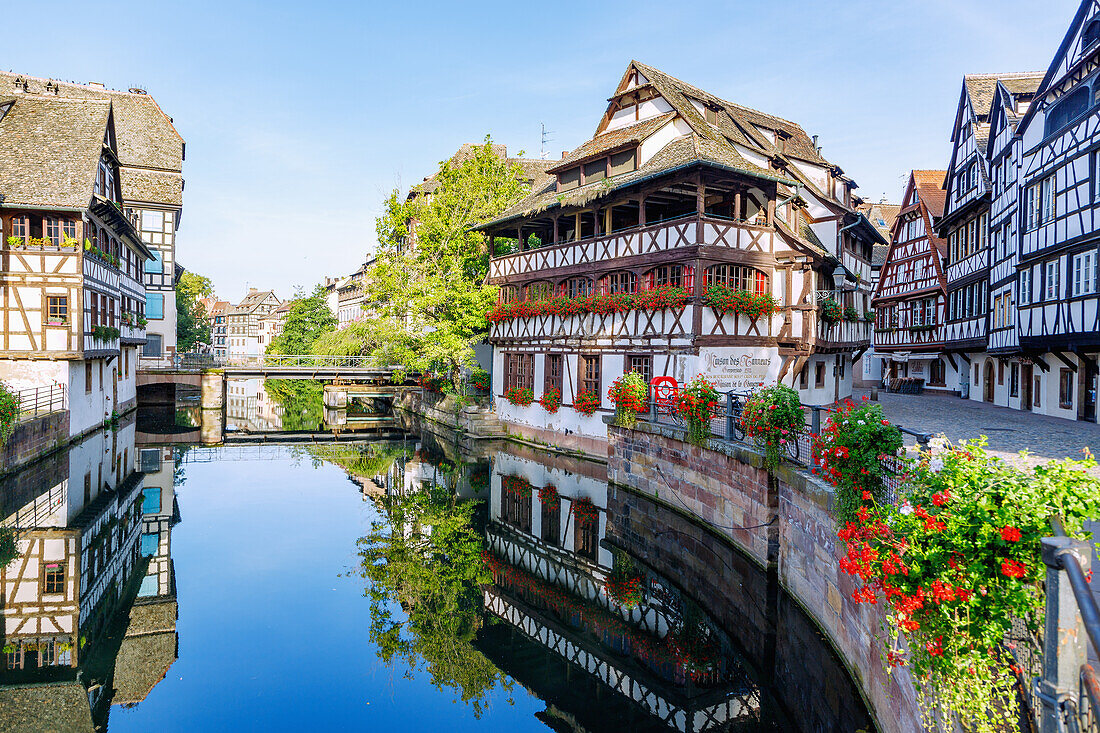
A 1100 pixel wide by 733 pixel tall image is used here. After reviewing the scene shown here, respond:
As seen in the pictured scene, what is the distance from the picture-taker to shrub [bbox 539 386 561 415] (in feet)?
79.3

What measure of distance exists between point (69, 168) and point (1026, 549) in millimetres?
28413

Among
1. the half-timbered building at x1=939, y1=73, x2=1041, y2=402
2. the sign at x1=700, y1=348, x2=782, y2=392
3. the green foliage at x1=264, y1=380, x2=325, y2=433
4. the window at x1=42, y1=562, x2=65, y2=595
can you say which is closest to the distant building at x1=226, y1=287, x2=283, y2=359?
the green foliage at x1=264, y1=380, x2=325, y2=433

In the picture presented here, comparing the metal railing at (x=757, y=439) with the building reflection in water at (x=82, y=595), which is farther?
the building reflection in water at (x=82, y=595)

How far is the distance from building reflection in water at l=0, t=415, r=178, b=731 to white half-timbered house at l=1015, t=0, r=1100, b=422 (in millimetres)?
22872

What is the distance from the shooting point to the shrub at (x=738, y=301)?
64.3 ft

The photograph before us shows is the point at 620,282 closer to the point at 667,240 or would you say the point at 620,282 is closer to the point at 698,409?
the point at 667,240

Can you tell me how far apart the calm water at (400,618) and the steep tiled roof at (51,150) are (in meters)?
9.23

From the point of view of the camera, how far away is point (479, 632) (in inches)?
426

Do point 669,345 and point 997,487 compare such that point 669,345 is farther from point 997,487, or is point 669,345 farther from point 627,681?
point 997,487

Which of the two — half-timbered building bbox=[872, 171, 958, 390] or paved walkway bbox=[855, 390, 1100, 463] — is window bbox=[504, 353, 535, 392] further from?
half-timbered building bbox=[872, 171, 958, 390]

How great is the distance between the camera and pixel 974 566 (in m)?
4.82

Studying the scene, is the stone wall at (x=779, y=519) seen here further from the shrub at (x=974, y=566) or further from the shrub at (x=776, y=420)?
the shrub at (x=974, y=566)

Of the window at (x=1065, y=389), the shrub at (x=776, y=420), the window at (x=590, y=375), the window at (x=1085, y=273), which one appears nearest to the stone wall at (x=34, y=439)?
the window at (x=590, y=375)

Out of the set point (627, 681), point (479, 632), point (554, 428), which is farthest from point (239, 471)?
point (627, 681)
